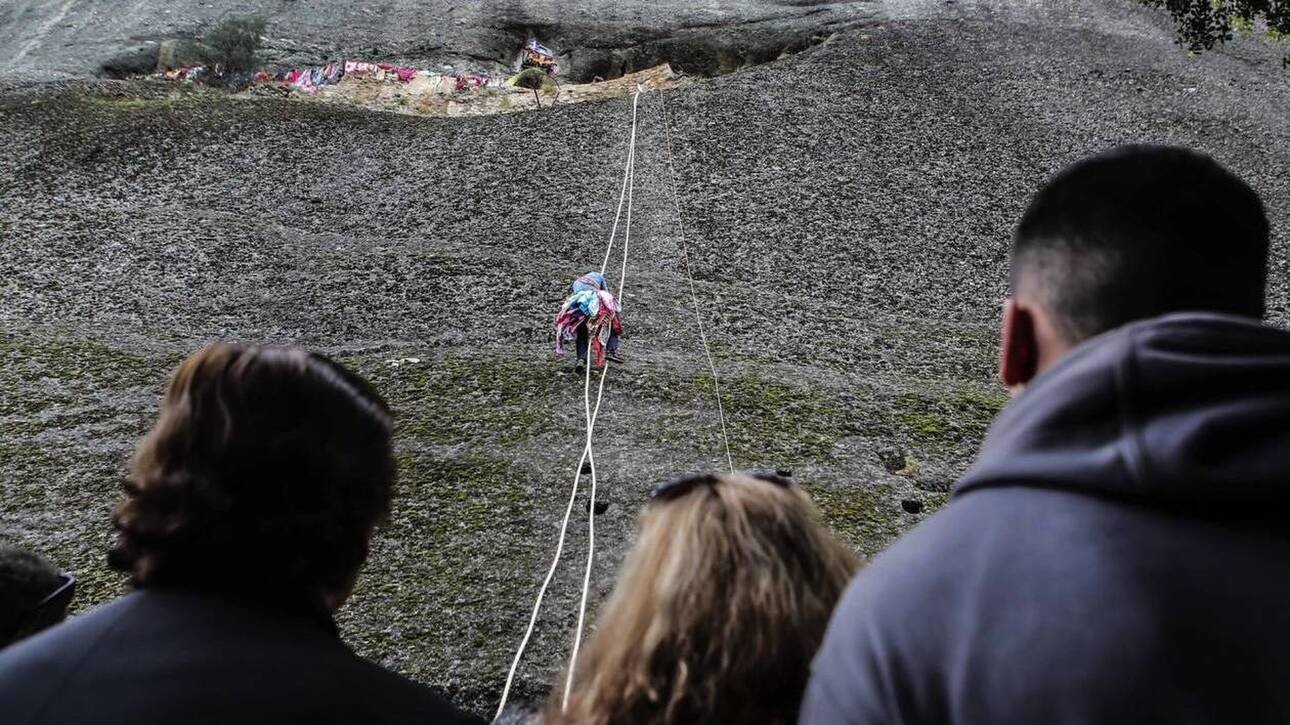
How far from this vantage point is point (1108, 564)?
1180mm

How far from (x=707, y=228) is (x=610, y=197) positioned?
1754 mm

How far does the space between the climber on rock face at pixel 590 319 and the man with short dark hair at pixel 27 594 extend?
5.93 meters

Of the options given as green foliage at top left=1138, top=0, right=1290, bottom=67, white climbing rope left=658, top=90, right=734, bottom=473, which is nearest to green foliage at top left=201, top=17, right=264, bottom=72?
white climbing rope left=658, top=90, right=734, bottom=473

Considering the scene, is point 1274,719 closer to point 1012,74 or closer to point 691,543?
point 691,543

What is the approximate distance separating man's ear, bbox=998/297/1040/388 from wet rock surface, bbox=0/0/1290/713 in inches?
164

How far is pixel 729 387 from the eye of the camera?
9086 mm

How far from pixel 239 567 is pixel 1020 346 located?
139 centimetres

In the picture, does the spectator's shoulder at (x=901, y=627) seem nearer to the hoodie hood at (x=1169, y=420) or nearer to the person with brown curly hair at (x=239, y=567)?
the hoodie hood at (x=1169, y=420)

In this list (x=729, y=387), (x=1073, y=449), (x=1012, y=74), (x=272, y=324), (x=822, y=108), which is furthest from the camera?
(x=1012, y=74)

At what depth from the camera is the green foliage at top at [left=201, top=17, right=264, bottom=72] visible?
71.3 feet

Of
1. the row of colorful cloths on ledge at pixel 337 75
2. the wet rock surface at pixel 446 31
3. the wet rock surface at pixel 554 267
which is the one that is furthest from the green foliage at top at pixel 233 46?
the wet rock surface at pixel 554 267

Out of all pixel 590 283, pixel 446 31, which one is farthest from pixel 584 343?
pixel 446 31

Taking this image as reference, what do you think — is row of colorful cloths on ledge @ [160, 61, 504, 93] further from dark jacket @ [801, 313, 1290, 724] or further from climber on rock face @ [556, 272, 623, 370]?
dark jacket @ [801, 313, 1290, 724]

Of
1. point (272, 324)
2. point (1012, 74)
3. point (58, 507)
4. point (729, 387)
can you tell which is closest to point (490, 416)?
point (729, 387)
